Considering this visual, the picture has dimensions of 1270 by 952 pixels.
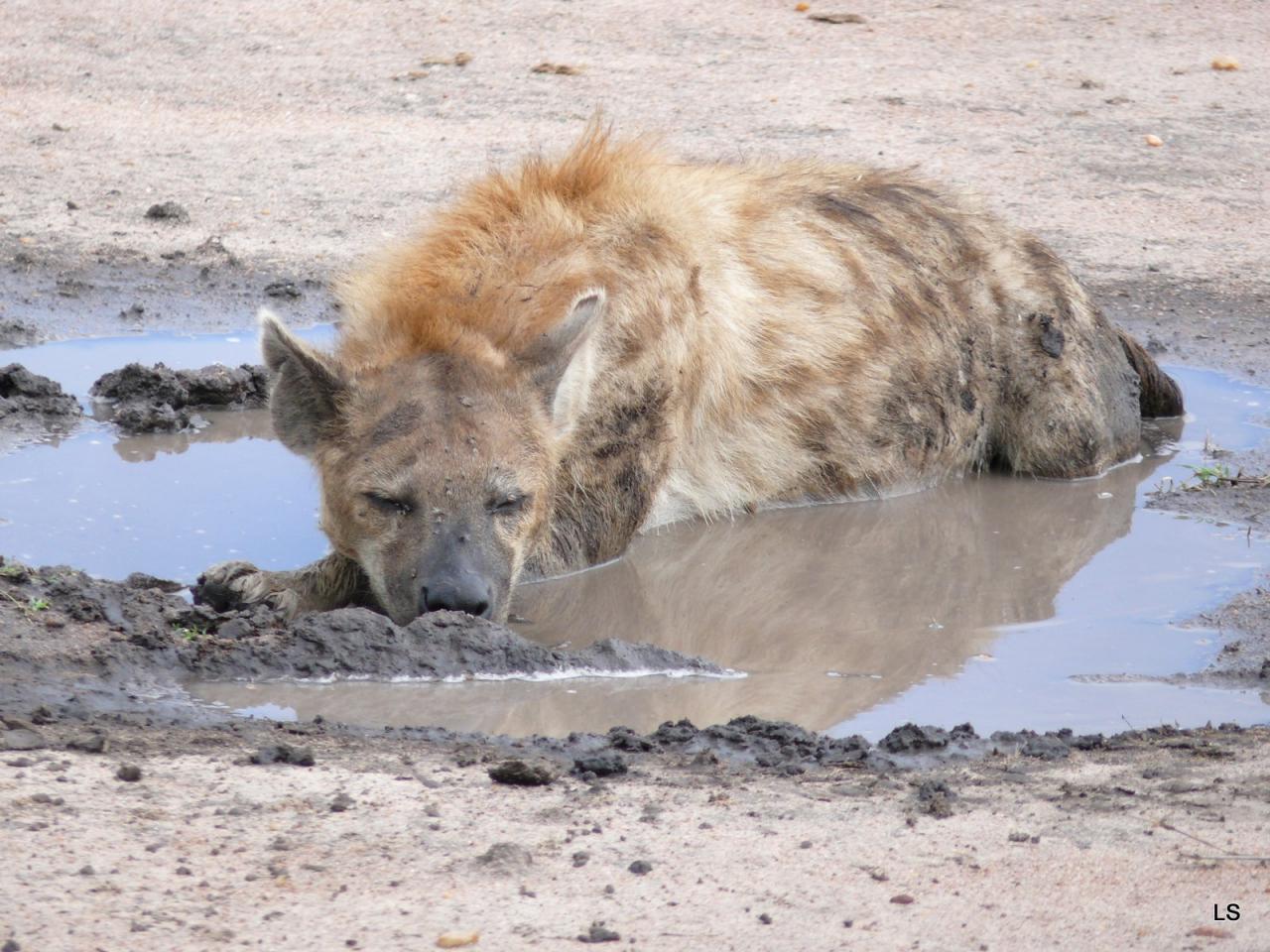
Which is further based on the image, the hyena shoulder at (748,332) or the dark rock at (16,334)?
the dark rock at (16,334)

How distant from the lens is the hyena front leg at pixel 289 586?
11.1 ft

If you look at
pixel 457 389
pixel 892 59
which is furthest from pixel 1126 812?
pixel 892 59

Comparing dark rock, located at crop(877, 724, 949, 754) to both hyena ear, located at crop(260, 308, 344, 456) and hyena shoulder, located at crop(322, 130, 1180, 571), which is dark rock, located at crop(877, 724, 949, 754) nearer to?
hyena shoulder, located at crop(322, 130, 1180, 571)

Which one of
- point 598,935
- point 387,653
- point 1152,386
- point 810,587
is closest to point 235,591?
point 387,653

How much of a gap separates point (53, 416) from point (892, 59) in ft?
17.1

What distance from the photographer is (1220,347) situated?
5539 mm

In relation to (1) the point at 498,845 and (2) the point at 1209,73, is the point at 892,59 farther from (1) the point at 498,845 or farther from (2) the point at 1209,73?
(1) the point at 498,845

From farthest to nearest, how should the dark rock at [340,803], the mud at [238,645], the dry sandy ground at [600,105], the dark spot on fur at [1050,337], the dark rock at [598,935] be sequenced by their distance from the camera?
the dry sandy ground at [600,105]
the dark spot on fur at [1050,337]
the mud at [238,645]
the dark rock at [340,803]
the dark rock at [598,935]

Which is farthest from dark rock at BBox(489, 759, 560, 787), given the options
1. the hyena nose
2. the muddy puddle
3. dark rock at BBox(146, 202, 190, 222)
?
dark rock at BBox(146, 202, 190, 222)

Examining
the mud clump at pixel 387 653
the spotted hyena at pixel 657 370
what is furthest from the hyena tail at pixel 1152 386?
the mud clump at pixel 387 653

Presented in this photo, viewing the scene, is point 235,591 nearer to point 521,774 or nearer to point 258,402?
point 521,774

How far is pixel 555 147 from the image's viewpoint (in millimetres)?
6926

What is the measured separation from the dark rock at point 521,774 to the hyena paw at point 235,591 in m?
1.08

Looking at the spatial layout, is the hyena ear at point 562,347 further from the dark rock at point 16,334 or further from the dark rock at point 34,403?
the dark rock at point 16,334
